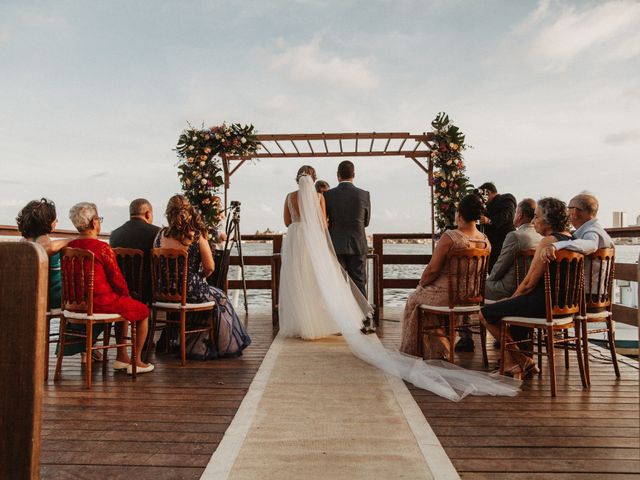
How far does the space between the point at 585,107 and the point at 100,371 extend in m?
6.88

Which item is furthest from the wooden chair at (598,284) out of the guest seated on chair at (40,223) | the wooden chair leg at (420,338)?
the guest seated on chair at (40,223)

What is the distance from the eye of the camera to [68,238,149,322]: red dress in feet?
11.1

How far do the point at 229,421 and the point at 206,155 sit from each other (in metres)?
5.13

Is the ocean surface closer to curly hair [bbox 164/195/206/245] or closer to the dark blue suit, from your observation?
the dark blue suit

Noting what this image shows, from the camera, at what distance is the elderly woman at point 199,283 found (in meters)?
3.90

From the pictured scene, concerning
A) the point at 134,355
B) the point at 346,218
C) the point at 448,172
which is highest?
the point at 448,172

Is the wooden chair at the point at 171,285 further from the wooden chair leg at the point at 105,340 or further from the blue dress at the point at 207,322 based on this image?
the wooden chair leg at the point at 105,340

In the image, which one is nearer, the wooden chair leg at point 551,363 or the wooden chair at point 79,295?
the wooden chair leg at point 551,363

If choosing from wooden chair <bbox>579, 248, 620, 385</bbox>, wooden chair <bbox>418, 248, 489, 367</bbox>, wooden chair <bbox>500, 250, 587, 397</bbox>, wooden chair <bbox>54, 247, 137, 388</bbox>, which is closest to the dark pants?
wooden chair <bbox>418, 248, 489, 367</bbox>

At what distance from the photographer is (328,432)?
7.98 ft

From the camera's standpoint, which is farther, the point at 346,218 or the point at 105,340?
the point at 346,218

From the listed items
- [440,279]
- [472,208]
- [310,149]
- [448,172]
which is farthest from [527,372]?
[310,149]

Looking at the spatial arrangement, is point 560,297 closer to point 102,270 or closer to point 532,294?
point 532,294

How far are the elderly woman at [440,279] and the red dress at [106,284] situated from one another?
2.10 meters
